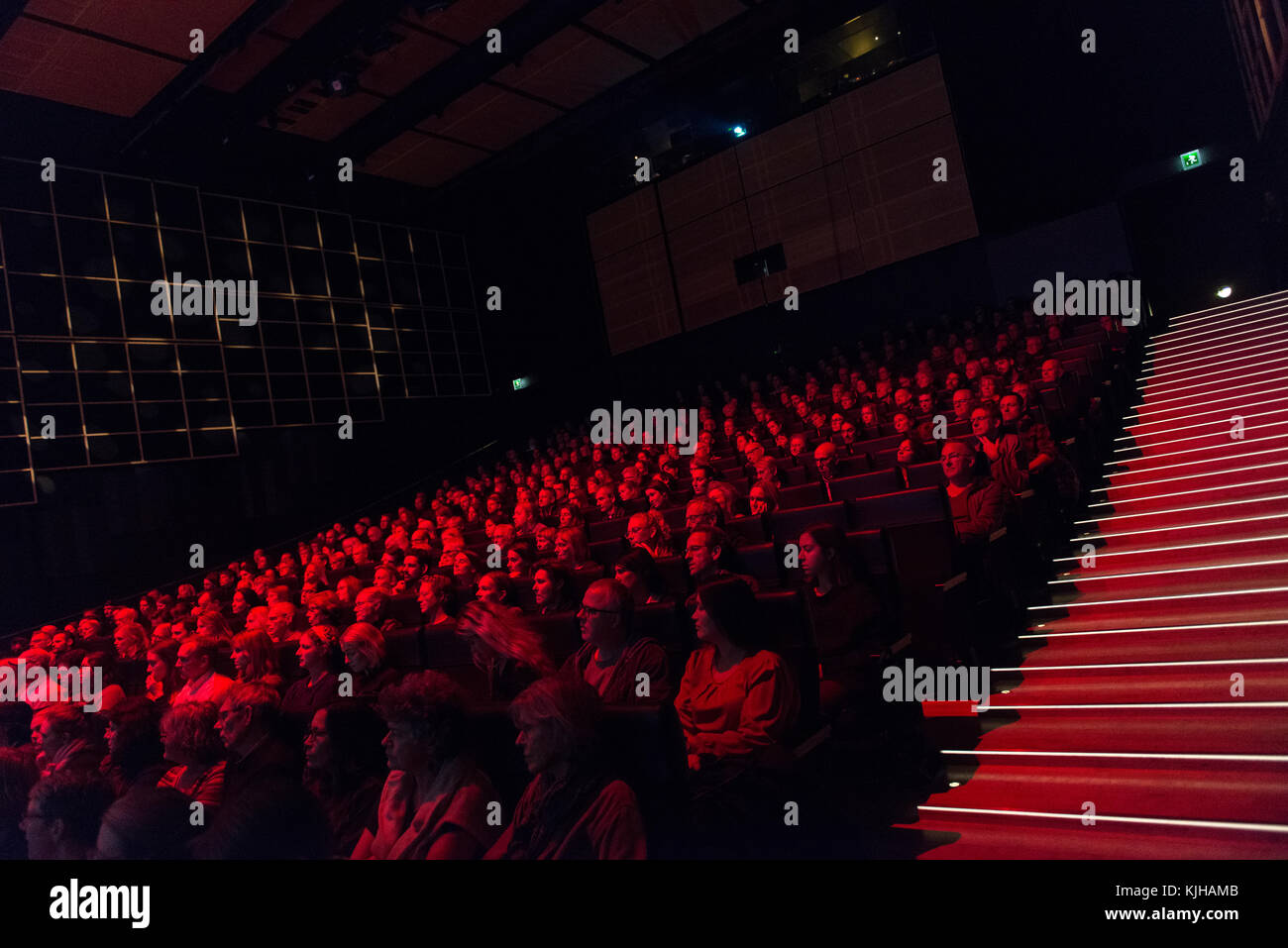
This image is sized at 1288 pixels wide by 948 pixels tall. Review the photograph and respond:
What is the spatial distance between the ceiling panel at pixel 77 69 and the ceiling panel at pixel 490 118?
2714 millimetres

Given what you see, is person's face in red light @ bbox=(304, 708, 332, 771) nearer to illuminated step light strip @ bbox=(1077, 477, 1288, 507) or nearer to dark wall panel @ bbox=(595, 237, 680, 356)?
illuminated step light strip @ bbox=(1077, 477, 1288, 507)

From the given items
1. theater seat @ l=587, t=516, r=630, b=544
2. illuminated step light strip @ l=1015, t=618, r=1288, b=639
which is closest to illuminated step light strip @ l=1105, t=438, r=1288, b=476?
illuminated step light strip @ l=1015, t=618, r=1288, b=639

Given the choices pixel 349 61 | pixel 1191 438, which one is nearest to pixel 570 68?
pixel 349 61

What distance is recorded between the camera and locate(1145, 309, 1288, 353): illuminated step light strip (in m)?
6.21

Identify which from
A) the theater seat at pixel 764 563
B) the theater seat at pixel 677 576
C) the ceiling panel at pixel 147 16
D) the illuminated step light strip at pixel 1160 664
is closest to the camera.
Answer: the illuminated step light strip at pixel 1160 664

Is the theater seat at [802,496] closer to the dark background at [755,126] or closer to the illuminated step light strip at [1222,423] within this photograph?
the illuminated step light strip at [1222,423]

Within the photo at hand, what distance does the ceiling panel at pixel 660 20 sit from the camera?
786cm

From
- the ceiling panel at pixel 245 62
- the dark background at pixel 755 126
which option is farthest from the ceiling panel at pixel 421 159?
the ceiling panel at pixel 245 62

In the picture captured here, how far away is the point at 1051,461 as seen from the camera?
3750 mm

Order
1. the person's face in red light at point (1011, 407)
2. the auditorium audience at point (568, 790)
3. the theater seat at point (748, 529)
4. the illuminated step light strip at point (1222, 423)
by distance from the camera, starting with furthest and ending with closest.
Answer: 1. the illuminated step light strip at point (1222, 423)
2. the person's face in red light at point (1011, 407)
3. the theater seat at point (748, 529)
4. the auditorium audience at point (568, 790)

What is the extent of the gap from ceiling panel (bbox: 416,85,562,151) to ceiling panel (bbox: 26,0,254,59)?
2.65 meters

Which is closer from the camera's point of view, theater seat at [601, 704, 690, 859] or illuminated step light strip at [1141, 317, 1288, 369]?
theater seat at [601, 704, 690, 859]
